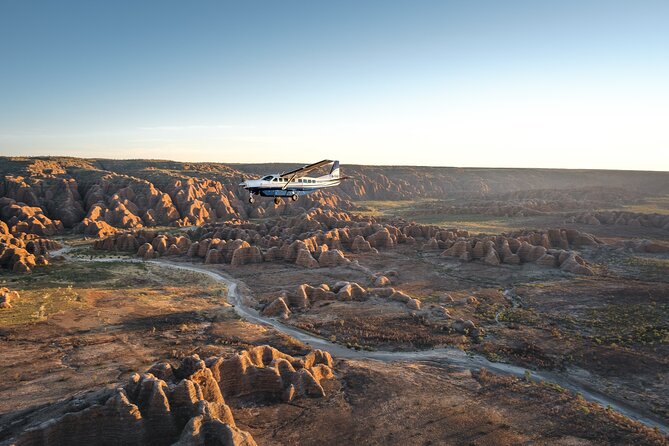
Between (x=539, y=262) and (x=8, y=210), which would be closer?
(x=539, y=262)

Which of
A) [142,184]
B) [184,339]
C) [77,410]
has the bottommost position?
[184,339]

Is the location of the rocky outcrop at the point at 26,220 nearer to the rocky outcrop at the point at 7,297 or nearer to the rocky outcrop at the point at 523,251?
the rocky outcrop at the point at 7,297

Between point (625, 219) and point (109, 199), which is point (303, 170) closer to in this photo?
point (109, 199)

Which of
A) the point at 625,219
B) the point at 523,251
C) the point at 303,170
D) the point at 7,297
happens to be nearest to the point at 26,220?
the point at 7,297

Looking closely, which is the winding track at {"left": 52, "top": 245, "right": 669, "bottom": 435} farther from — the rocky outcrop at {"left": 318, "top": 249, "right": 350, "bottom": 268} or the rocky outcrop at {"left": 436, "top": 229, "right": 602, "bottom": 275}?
the rocky outcrop at {"left": 436, "top": 229, "right": 602, "bottom": 275}

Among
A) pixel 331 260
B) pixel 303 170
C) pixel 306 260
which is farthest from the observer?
pixel 331 260

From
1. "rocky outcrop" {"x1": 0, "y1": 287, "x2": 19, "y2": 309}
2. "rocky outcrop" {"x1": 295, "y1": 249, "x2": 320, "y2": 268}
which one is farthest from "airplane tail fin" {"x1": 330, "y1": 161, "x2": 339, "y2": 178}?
"rocky outcrop" {"x1": 0, "y1": 287, "x2": 19, "y2": 309}

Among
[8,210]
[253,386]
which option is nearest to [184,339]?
[253,386]

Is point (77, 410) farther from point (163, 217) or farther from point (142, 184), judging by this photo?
point (142, 184)
